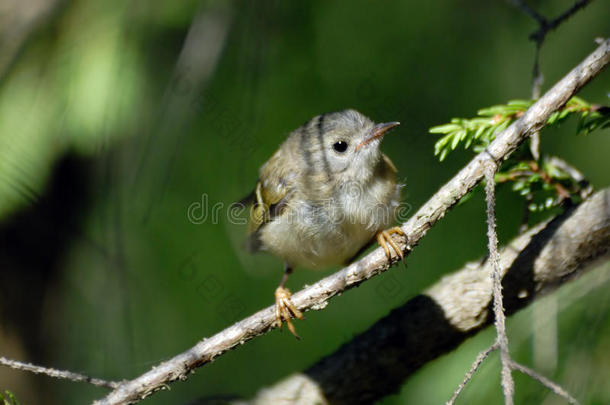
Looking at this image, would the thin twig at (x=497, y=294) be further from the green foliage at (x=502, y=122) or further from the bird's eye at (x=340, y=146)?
the bird's eye at (x=340, y=146)

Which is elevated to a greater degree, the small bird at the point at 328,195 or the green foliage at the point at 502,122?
the small bird at the point at 328,195

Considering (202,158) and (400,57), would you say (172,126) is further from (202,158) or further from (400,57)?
(400,57)

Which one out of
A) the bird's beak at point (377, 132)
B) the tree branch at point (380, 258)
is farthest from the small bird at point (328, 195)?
the tree branch at point (380, 258)

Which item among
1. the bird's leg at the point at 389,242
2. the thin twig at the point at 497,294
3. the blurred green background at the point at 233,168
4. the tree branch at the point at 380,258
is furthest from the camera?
the blurred green background at the point at 233,168

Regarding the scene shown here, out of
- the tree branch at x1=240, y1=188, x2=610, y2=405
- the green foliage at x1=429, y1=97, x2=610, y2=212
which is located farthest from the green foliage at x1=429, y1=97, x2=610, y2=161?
the tree branch at x1=240, y1=188, x2=610, y2=405

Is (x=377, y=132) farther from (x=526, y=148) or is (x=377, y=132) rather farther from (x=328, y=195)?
(x=526, y=148)

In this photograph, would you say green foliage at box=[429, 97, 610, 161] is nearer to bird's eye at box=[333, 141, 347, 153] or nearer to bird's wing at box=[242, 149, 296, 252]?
bird's eye at box=[333, 141, 347, 153]

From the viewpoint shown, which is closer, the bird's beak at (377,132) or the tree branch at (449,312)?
the tree branch at (449,312)

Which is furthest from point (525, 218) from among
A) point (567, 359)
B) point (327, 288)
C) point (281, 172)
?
point (281, 172)
